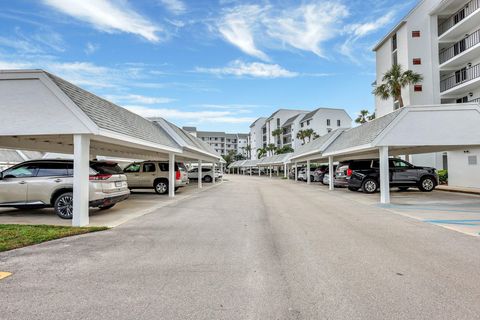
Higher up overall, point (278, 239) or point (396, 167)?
point (396, 167)

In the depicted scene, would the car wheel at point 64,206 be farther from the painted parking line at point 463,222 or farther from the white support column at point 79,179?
the painted parking line at point 463,222

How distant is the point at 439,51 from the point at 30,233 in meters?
34.6

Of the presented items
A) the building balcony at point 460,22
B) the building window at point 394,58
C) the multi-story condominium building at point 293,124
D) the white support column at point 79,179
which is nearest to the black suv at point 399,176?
the white support column at point 79,179

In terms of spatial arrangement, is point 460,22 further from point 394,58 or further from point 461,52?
point 394,58

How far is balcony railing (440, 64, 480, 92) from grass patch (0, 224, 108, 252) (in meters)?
28.0

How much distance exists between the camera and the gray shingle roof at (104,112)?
8164 millimetres

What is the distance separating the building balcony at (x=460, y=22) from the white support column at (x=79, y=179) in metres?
28.3

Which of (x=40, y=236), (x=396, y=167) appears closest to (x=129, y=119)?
(x=40, y=236)

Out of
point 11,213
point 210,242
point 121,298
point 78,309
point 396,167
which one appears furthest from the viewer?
point 396,167

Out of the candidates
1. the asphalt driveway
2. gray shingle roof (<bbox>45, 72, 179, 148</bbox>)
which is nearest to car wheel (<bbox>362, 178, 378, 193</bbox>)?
the asphalt driveway

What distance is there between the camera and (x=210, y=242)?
20.9 feet

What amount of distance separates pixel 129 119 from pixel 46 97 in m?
3.88

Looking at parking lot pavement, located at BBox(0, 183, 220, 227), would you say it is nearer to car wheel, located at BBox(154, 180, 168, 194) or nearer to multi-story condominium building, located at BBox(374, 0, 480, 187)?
car wheel, located at BBox(154, 180, 168, 194)

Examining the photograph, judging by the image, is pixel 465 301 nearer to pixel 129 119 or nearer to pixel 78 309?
pixel 78 309
